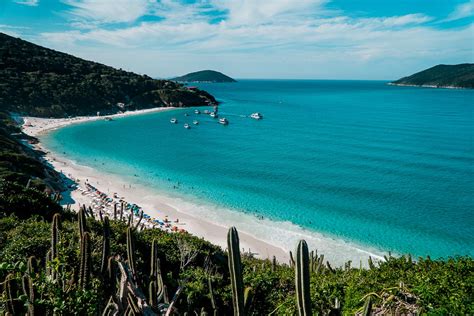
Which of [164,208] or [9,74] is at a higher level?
[9,74]

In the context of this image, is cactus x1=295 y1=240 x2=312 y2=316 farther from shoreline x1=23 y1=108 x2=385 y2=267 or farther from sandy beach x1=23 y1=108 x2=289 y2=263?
sandy beach x1=23 y1=108 x2=289 y2=263

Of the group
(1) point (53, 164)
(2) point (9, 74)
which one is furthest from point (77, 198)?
(2) point (9, 74)

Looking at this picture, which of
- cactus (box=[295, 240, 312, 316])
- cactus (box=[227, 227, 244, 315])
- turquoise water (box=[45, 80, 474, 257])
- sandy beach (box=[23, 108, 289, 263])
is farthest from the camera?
turquoise water (box=[45, 80, 474, 257])

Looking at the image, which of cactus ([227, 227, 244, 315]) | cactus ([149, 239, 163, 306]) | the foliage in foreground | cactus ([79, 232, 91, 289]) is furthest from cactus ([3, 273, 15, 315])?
cactus ([227, 227, 244, 315])

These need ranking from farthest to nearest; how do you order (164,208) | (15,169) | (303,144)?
1. (303,144)
2. (164,208)
3. (15,169)

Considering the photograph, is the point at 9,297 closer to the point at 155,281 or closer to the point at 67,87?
the point at 155,281

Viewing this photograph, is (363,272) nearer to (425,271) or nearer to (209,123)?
(425,271)

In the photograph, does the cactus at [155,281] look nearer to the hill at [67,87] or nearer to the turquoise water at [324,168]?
the turquoise water at [324,168]
